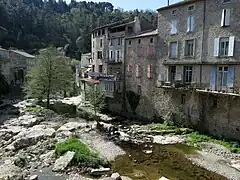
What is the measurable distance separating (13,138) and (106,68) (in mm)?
23672

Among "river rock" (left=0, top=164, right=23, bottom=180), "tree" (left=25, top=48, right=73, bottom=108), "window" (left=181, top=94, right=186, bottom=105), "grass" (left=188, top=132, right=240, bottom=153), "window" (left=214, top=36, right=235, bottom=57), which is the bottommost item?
"river rock" (left=0, top=164, right=23, bottom=180)

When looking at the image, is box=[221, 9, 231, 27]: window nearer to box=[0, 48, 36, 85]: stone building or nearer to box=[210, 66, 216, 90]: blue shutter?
box=[210, 66, 216, 90]: blue shutter

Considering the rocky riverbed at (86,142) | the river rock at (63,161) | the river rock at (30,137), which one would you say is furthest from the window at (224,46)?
the river rock at (30,137)

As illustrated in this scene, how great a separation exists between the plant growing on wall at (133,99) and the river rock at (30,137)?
42.1 ft

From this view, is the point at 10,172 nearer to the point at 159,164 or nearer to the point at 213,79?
the point at 159,164

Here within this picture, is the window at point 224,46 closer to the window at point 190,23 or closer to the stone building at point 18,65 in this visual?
the window at point 190,23

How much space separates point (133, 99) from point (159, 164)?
16.5 metres

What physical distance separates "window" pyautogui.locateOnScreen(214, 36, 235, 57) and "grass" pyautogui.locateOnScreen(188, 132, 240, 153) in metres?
7.57

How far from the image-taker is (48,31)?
366 feet

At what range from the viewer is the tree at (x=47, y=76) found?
136 ft

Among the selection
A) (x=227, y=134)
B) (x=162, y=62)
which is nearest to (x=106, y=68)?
(x=162, y=62)

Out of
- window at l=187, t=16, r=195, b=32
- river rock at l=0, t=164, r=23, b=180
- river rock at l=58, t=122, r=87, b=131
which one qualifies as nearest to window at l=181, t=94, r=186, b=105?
window at l=187, t=16, r=195, b=32

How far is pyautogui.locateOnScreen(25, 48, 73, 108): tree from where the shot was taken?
41.5 m

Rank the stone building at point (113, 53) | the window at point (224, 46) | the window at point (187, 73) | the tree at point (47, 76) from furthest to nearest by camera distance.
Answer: the tree at point (47, 76) → the stone building at point (113, 53) → the window at point (187, 73) → the window at point (224, 46)
